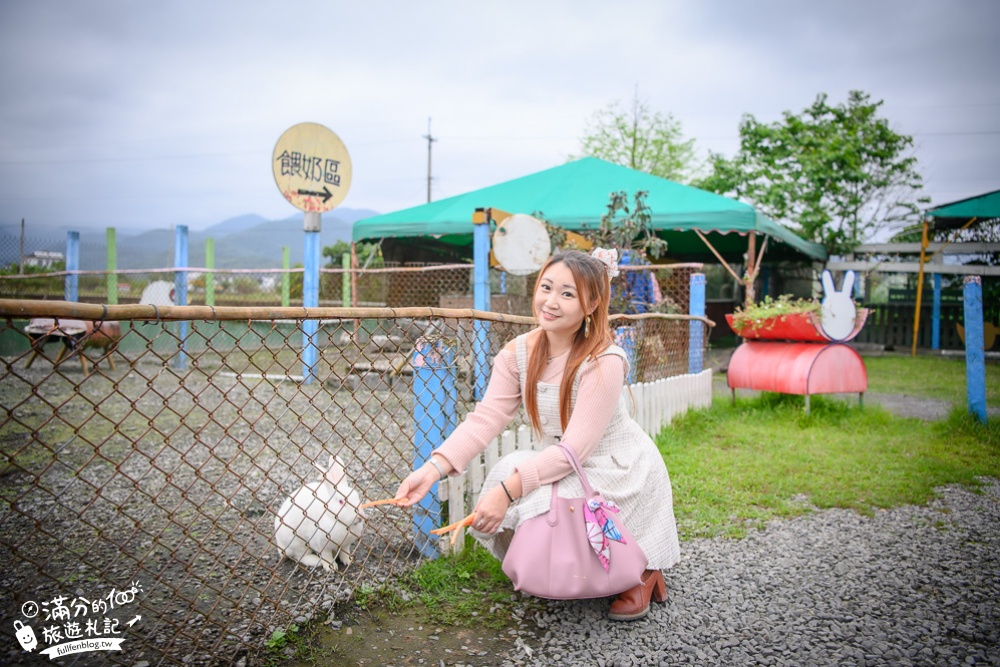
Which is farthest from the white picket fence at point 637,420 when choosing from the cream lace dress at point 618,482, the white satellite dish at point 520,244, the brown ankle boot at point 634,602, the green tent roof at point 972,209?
the green tent roof at point 972,209

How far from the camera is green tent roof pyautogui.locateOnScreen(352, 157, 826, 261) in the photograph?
32.6 feet

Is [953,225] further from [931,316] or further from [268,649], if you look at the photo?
[268,649]

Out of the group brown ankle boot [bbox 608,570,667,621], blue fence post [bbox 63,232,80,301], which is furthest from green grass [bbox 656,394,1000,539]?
blue fence post [bbox 63,232,80,301]

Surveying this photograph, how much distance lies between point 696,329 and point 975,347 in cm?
230

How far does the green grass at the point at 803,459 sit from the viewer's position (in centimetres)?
372

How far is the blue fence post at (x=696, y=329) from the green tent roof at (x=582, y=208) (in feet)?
9.90

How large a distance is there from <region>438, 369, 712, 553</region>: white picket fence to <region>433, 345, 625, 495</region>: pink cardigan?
1.46ft

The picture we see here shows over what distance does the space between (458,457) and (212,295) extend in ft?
36.7

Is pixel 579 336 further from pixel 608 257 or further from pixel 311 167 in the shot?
pixel 311 167

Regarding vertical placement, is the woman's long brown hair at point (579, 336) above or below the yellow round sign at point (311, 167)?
below

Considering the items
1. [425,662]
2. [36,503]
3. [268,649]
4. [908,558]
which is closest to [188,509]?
[36,503]

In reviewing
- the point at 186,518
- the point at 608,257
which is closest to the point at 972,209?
the point at 608,257

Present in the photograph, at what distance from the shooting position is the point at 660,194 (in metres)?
10.9

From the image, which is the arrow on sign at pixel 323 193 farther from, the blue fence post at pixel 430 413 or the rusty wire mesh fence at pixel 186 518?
the blue fence post at pixel 430 413
